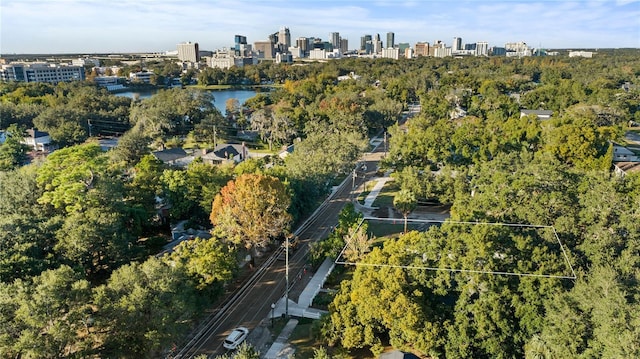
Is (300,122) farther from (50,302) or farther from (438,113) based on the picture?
(50,302)

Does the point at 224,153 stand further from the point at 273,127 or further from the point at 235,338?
the point at 235,338

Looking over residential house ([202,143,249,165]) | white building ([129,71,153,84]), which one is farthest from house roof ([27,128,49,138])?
white building ([129,71,153,84])

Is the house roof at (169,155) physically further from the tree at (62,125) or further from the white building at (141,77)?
the white building at (141,77)

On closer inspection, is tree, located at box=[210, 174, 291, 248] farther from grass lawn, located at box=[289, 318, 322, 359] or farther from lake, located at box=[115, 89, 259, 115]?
lake, located at box=[115, 89, 259, 115]

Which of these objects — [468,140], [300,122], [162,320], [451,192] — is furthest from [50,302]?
[300,122]

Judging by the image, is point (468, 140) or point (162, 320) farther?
point (468, 140)

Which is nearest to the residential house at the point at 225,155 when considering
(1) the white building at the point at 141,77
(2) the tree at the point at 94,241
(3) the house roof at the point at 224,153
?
(3) the house roof at the point at 224,153

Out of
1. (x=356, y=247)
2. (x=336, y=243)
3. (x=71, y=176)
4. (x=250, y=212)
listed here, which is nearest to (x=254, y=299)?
(x=250, y=212)
